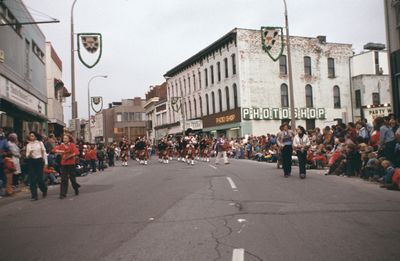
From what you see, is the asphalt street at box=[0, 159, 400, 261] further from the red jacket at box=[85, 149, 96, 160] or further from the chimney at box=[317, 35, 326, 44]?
the chimney at box=[317, 35, 326, 44]

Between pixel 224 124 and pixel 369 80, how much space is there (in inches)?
633

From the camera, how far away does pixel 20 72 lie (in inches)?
990

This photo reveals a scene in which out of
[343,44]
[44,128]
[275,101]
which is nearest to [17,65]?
[44,128]

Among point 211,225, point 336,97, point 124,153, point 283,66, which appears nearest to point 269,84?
point 283,66

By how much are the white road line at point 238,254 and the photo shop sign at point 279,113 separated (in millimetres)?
36136

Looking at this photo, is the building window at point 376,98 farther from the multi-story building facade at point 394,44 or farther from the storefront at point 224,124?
the multi-story building facade at point 394,44

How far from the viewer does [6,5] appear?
21875 mm

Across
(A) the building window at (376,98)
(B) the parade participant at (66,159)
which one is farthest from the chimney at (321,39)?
(B) the parade participant at (66,159)

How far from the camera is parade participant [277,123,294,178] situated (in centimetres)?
1484

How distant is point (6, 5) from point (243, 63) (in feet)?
80.5

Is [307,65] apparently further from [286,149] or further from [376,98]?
[286,149]

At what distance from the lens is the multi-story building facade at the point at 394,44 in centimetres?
2159

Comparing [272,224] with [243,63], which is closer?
[272,224]

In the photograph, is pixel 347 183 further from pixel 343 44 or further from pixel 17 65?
pixel 343 44
